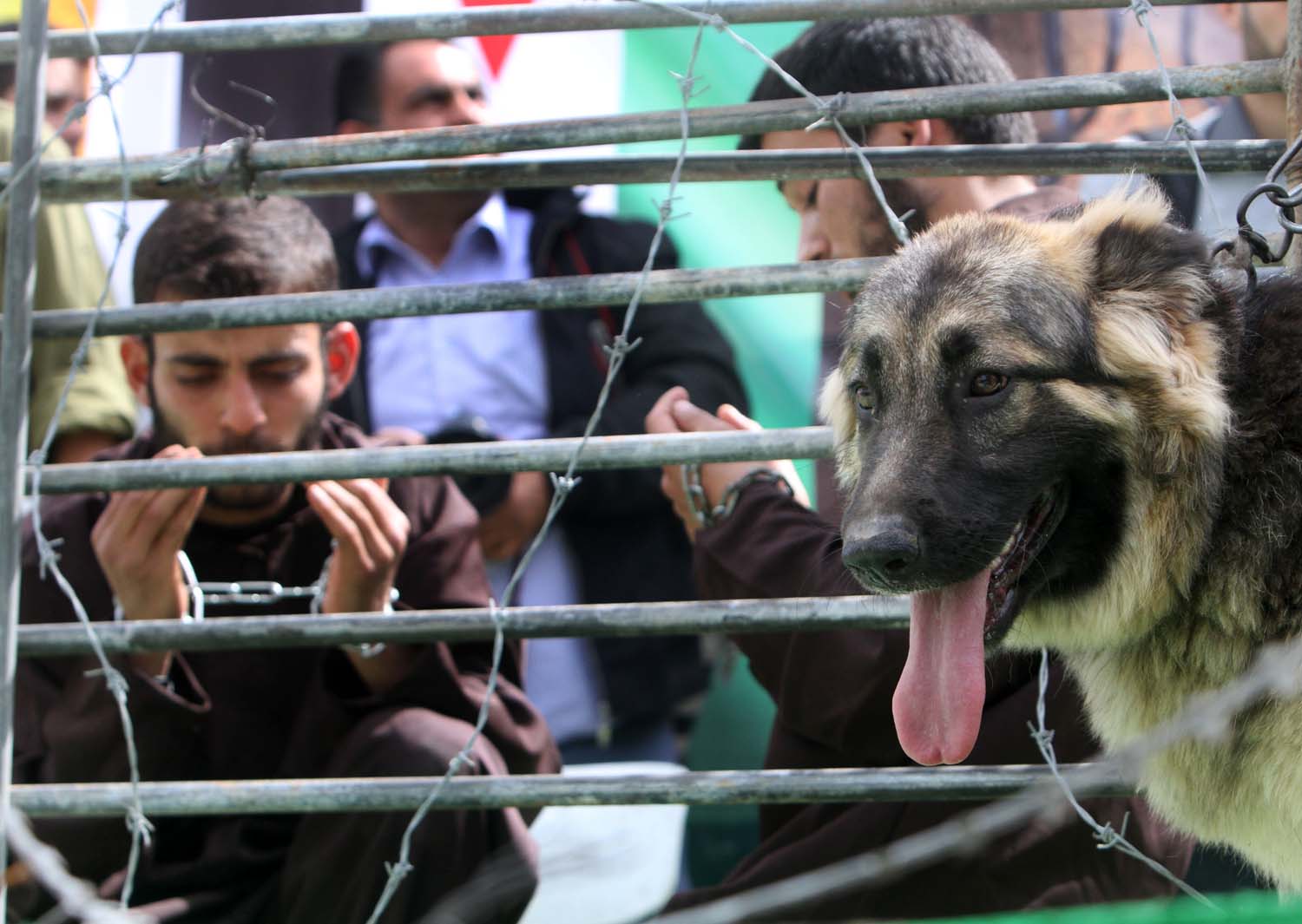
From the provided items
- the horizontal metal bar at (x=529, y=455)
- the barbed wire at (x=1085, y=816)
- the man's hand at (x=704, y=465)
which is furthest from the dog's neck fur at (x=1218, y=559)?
the man's hand at (x=704, y=465)

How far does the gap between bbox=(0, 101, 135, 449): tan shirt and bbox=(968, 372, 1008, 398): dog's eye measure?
303 centimetres

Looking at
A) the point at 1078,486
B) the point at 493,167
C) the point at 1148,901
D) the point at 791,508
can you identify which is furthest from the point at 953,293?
the point at 1148,901

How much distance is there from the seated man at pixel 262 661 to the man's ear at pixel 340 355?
9cm

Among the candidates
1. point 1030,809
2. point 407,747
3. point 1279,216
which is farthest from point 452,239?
point 1030,809

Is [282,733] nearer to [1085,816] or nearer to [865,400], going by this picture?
[865,400]

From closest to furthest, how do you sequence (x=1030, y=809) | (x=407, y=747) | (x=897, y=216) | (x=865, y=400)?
(x=1030, y=809)
(x=865, y=400)
(x=407, y=747)
(x=897, y=216)

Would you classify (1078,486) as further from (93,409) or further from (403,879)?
(93,409)

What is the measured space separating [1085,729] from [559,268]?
2.25 meters

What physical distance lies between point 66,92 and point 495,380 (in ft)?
6.29

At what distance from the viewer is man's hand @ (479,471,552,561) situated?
14.7 feet

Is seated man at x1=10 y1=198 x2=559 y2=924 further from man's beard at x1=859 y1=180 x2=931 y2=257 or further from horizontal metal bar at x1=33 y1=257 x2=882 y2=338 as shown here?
man's beard at x1=859 y1=180 x2=931 y2=257

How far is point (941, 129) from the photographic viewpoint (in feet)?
12.8

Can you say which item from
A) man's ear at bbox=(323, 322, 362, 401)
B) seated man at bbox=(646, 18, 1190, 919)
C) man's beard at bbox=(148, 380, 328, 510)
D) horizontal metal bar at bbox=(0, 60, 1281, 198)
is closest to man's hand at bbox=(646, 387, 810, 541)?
seated man at bbox=(646, 18, 1190, 919)

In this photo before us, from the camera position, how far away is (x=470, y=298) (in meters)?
3.19
